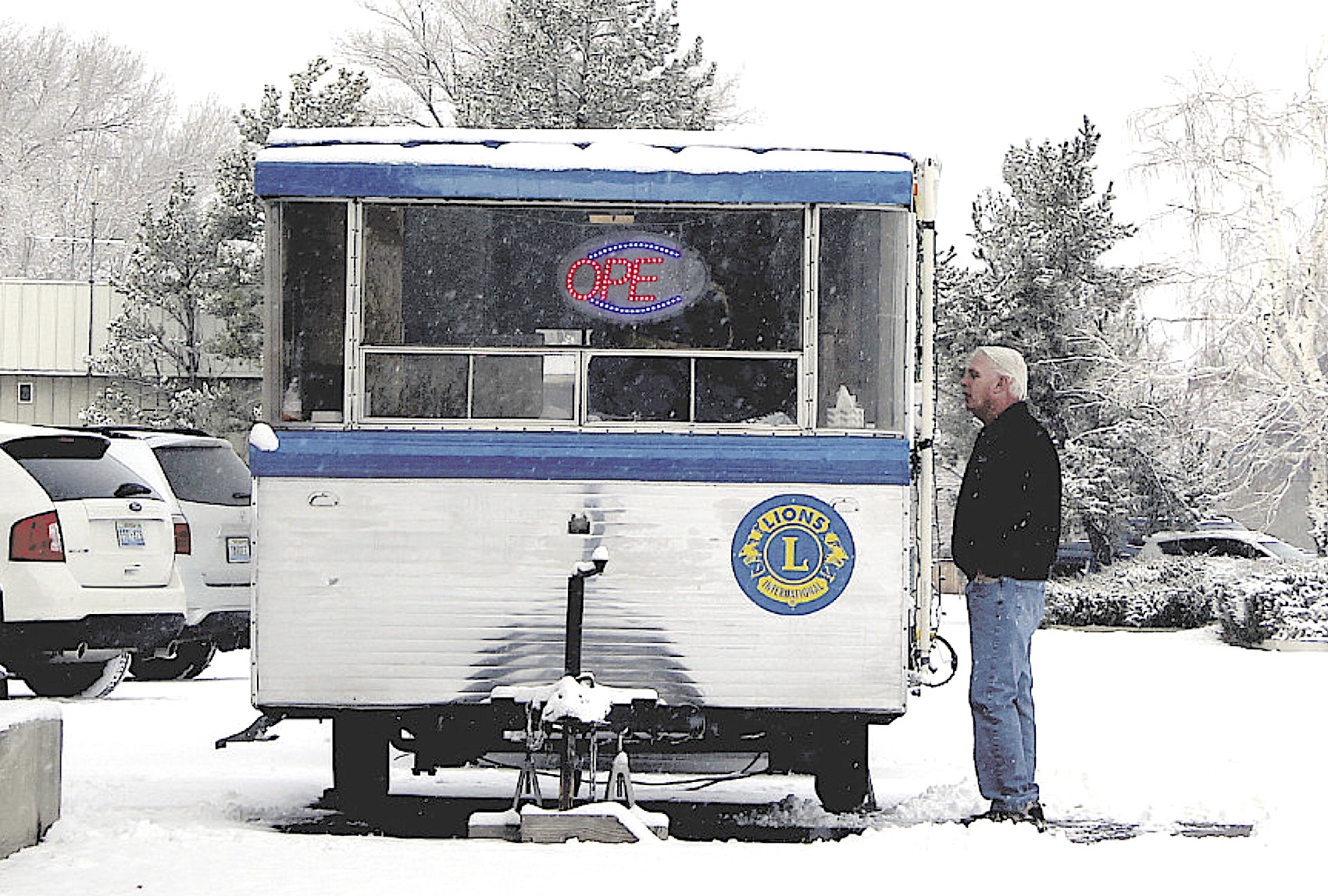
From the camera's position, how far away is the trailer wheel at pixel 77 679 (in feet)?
42.9

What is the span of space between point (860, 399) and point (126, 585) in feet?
19.0

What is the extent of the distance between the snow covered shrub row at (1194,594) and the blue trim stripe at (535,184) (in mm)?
14529

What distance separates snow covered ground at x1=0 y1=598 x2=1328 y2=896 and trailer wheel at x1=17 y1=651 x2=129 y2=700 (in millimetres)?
197

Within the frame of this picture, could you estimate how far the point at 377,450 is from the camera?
296 inches

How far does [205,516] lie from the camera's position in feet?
44.1

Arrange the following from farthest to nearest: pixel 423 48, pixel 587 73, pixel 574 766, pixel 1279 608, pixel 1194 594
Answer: pixel 423 48
pixel 587 73
pixel 1194 594
pixel 1279 608
pixel 574 766

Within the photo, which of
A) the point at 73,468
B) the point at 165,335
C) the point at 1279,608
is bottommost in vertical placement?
the point at 1279,608

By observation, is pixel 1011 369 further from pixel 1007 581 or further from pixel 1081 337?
pixel 1081 337

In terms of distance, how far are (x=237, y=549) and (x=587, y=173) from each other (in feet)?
22.1

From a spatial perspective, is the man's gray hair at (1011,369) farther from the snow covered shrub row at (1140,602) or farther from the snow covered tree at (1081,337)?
the snow covered tree at (1081,337)

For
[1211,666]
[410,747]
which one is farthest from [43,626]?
[1211,666]

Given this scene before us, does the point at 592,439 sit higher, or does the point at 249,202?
the point at 249,202

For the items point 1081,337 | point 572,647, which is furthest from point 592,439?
point 1081,337

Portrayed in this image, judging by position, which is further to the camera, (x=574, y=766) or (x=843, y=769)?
(x=843, y=769)
